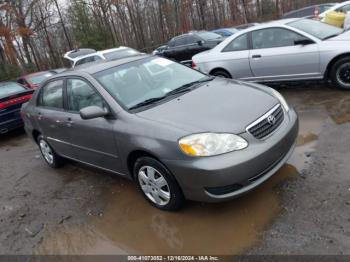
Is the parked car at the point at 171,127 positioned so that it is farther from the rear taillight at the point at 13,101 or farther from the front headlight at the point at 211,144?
the rear taillight at the point at 13,101

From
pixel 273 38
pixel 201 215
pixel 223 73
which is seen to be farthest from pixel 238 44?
pixel 201 215

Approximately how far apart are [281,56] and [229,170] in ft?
15.1

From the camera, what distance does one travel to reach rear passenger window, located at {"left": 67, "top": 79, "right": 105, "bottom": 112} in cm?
445

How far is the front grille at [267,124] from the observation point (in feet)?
11.9

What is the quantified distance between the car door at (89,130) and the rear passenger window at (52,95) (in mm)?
248

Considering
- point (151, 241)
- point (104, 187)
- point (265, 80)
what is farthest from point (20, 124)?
point (151, 241)

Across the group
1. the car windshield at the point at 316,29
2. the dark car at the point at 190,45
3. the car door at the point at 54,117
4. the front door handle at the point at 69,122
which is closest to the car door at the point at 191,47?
the dark car at the point at 190,45

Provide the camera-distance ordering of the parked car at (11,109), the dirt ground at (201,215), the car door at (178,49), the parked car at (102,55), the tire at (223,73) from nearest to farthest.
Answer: the dirt ground at (201,215), the tire at (223,73), the parked car at (11,109), the parked car at (102,55), the car door at (178,49)

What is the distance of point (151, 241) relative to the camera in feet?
12.0

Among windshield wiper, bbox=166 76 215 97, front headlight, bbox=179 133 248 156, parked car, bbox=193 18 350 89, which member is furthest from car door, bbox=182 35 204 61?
front headlight, bbox=179 133 248 156

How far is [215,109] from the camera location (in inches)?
152

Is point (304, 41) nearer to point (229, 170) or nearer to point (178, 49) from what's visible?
point (229, 170)

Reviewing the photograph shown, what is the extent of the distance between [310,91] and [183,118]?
4706mm

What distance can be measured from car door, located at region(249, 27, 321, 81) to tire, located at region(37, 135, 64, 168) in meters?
4.36
